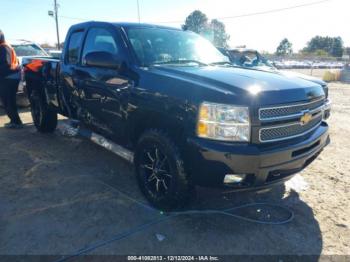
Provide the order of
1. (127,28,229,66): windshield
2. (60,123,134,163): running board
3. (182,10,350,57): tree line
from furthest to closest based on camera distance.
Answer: (182,10,350,57): tree line < (60,123,134,163): running board < (127,28,229,66): windshield

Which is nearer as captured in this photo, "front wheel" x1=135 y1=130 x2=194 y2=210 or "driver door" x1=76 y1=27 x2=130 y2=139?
"front wheel" x1=135 y1=130 x2=194 y2=210

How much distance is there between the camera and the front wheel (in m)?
2.92

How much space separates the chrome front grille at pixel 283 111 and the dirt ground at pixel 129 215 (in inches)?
35.0

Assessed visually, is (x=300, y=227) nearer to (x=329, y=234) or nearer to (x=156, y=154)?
(x=329, y=234)

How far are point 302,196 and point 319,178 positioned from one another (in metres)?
0.71

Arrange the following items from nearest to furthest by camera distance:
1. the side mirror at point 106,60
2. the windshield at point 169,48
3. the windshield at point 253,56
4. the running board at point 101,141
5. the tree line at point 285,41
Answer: the side mirror at point 106,60 < the windshield at point 169,48 < the running board at point 101,141 < the windshield at point 253,56 < the tree line at point 285,41

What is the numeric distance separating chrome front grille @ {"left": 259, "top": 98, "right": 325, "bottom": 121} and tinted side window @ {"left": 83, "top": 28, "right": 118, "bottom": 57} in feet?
6.16

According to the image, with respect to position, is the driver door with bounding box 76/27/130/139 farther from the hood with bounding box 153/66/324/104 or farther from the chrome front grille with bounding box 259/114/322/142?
the chrome front grille with bounding box 259/114/322/142

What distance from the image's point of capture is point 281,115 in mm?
2811

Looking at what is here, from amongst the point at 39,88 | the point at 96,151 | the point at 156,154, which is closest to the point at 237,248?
the point at 156,154

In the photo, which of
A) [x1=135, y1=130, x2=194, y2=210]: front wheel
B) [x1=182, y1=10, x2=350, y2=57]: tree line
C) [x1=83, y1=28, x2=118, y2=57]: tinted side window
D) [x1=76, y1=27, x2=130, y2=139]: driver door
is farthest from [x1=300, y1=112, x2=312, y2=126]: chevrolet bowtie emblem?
[x1=182, y1=10, x2=350, y2=57]: tree line

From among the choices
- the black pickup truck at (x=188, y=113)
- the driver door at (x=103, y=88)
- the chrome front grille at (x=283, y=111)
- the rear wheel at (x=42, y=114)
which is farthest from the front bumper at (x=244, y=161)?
the rear wheel at (x=42, y=114)

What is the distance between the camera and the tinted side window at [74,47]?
4.54 meters

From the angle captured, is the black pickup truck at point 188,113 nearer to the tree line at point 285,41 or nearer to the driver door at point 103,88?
the driver door at point 103,88
